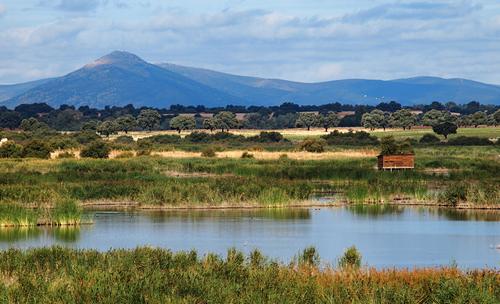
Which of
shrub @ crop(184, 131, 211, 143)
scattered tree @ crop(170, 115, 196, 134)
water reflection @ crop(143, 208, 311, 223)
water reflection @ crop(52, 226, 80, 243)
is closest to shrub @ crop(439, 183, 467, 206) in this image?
water reflection @ crop(143, 208, 311, 223)

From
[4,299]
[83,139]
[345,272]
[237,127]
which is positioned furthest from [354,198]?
[237,127]

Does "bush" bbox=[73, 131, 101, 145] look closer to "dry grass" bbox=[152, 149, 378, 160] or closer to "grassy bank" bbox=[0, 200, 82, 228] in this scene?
"dry grass" bbox=[152, 149, 378, 160]

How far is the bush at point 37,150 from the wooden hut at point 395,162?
2336 cm

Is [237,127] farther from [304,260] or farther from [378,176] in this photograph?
[304,260]

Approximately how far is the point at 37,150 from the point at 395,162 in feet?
83.0

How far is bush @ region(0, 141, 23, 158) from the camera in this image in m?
72.4

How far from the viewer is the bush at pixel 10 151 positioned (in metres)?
72.4

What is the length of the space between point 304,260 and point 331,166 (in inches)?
1406

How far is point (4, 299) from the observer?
61.0ft

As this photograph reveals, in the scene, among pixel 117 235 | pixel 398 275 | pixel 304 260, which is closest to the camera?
pixel 398 275

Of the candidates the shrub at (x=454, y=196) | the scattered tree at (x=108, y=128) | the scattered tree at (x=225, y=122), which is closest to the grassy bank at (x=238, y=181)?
the shrub at (x=454, y=196)

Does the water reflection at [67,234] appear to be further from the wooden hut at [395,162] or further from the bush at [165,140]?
the bush at [165,140]

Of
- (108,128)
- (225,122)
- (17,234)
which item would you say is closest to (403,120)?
(225,122)

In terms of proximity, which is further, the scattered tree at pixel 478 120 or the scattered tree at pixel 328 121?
the scattered tree at pixel 328 121
